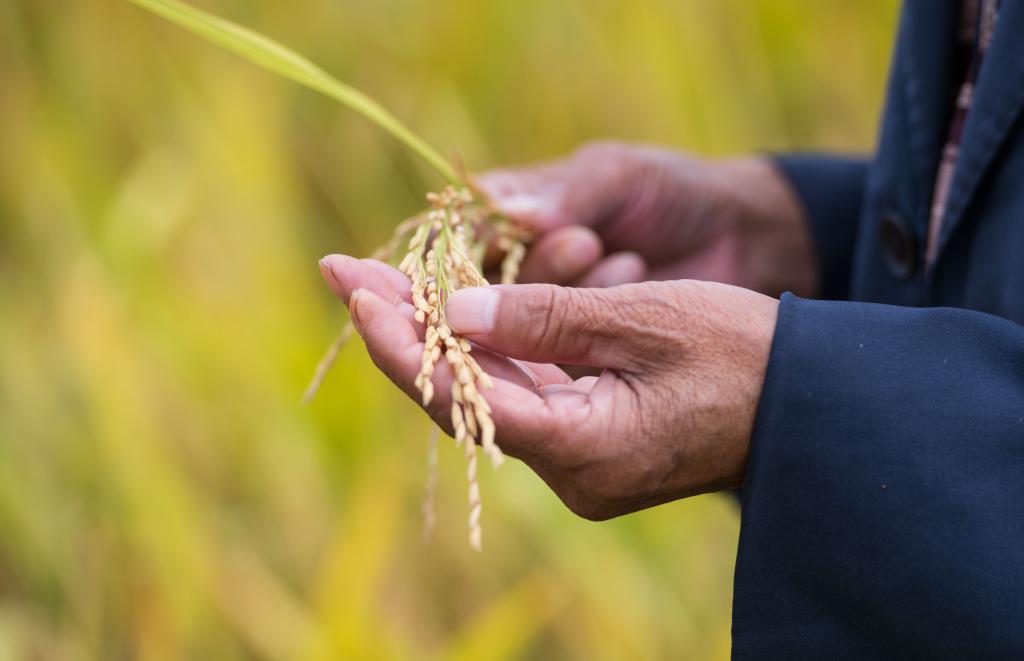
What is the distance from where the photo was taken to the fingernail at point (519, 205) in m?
1.19

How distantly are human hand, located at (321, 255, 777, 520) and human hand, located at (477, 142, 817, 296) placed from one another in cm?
48

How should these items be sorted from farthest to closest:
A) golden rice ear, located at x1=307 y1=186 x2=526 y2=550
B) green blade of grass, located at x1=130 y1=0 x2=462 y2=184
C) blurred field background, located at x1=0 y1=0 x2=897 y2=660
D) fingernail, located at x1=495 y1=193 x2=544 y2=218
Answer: blurred field background, located at x1=0 y1=0 x2=897 y2=660 < fingernail, located at x1=495 y1=193 x2=544 y2=218 < green blade of grass, located at x1=130 y1=0 x2=462 y2=184 < golden rice ear, located at x1=307 y1=186 x2=526 y2=550

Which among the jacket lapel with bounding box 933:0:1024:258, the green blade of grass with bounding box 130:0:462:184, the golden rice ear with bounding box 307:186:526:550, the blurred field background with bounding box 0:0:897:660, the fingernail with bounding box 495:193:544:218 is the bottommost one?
the blurred field background with bounding box 0:0:897:660

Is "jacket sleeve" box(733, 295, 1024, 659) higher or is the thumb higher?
the thumb

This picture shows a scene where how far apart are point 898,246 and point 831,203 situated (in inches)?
15.2

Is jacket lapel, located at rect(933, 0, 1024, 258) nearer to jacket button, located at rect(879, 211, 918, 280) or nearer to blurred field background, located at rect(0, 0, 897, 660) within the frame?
jacket button, located at rect(879, 211, 918, 280)

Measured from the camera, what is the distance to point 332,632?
130cm

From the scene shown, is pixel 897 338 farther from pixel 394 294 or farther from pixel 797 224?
pixel 797 224

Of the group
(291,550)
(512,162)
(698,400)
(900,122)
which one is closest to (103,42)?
(512,162)

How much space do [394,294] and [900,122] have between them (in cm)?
62

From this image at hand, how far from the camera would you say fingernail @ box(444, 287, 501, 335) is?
2.36ft

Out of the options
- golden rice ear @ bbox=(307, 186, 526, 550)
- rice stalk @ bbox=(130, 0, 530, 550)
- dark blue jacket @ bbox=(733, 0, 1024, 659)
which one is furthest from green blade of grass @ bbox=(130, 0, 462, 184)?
dark blue jacket @ bbox=(733, 0, 1024, 659)

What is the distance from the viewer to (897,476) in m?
0.71

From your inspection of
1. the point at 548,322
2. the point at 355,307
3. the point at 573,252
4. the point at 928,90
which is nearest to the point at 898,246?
the point at 928,90
